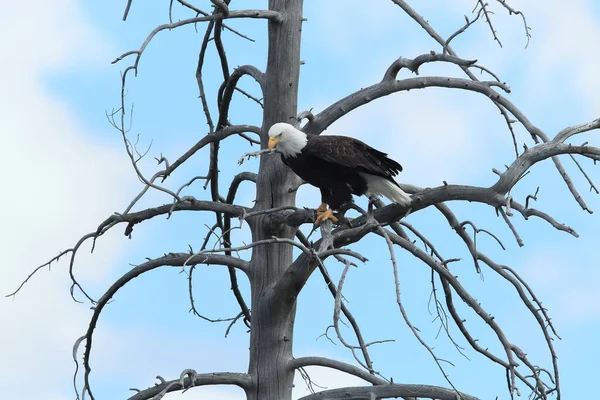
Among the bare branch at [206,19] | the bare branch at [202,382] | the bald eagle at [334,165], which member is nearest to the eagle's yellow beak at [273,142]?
the bald eagle at [334,165]

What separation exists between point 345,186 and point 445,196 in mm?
815

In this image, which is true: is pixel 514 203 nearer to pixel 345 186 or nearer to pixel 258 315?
pixel 345 186

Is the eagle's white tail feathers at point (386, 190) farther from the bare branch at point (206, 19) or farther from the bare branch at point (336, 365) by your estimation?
the bare branch at point (206, 19)

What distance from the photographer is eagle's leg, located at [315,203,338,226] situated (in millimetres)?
6367

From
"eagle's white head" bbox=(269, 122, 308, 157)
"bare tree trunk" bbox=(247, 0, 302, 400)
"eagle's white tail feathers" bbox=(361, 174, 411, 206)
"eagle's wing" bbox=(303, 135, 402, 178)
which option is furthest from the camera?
"bare tree trunk" bbox=(247, 0, 302, 400)

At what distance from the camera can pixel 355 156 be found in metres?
6.27

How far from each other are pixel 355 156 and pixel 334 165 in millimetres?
195

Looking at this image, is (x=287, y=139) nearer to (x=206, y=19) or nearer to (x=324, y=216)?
(x=324, y=216)

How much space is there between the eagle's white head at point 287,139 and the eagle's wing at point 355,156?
131mm

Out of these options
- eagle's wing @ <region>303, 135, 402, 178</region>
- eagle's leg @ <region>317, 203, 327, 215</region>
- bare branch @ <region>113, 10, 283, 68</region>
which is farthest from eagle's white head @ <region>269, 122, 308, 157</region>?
bare branch @ <region>113, 10, 283, 68</region>

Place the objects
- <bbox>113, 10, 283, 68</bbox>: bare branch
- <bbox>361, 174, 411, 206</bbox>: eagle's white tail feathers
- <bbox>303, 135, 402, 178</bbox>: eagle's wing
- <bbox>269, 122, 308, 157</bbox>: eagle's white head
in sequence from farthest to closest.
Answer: <bbox>269, 122, 308, 157</bbox>: eagle's white head
<bbox>303, 135, 402, 178</bbox>: eagle's wing
<bbox>361, 174, 411, 206</bbox>: eagle's white tail feathers
<bbox>113, 10, 283, 68</bbox>: bare branch

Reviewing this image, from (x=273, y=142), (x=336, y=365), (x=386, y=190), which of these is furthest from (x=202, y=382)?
(x=386, y=190)

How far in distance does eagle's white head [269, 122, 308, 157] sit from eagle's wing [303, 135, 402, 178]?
0.13 m

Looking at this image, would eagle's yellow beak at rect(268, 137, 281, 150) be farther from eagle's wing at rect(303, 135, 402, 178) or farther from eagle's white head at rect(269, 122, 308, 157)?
eagle's wing at rect(303, 135, 402, 178)
